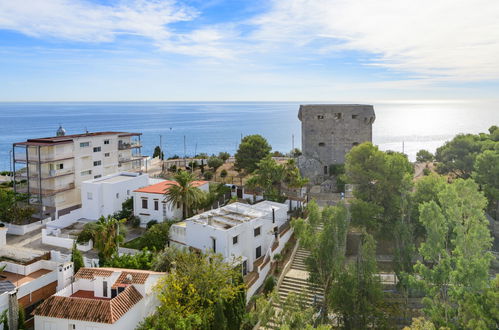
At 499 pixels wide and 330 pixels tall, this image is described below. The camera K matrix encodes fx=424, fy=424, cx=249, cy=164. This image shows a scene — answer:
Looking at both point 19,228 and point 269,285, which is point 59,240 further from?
point 269,285

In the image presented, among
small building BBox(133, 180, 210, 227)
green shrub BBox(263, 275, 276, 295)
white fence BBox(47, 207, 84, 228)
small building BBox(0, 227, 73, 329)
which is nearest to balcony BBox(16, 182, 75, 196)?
white fence BBox(47, 207, 84, 228)

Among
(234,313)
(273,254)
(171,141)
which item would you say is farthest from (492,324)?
(171,141)

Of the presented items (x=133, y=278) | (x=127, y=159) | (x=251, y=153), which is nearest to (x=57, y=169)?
(x=127, y=159)

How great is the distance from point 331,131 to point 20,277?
119 feet

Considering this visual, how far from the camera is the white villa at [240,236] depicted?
2758 centimetres

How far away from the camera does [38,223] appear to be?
36.7 m

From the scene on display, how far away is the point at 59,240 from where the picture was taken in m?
32.0

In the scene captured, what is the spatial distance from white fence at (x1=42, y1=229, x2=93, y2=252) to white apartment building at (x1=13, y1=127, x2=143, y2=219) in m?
6.05

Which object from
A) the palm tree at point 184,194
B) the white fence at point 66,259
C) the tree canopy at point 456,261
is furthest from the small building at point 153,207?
the tree canopy at point 456,261

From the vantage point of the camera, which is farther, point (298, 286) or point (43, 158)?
point (43, 158)

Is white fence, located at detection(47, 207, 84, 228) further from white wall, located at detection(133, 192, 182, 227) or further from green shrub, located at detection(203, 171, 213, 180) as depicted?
green shrub, located at detection(203, 171, 213, 180)

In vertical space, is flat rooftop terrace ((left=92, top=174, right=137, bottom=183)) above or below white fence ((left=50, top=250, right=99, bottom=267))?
above

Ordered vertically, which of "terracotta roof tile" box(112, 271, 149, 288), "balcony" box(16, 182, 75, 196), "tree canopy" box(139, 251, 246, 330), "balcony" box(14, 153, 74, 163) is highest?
"balcony" box(14, 153, 74, 163)

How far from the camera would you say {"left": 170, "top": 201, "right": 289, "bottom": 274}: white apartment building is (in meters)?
27.7
